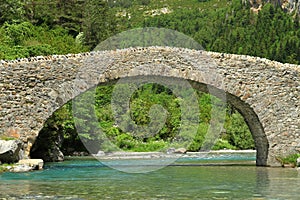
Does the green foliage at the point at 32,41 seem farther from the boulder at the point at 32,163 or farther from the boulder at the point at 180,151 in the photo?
the boulder at the point at 180,151

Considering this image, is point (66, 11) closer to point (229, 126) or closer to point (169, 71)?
point (229, 126)

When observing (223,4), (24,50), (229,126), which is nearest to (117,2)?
(223,4)

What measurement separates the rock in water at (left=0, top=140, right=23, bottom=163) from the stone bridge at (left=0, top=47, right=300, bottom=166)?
1004 millimetres

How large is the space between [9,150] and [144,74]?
4455 millimetres

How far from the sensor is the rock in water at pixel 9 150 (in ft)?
48.0

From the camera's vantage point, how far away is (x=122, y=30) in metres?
52.1

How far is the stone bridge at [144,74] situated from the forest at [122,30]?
533 cm

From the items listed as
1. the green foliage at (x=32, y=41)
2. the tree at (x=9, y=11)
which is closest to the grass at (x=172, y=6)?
the green foliage at (x=32, y=41)

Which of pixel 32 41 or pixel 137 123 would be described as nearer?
pixel 137 123

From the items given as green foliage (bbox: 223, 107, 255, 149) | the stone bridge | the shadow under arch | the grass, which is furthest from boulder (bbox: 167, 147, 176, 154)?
the grass

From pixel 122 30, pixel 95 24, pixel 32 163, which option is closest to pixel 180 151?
pixel 95 24

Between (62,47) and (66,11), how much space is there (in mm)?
10942

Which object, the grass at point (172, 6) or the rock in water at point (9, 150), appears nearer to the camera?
the rock in water at point (9, 150)

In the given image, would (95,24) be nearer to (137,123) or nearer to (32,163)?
(137,123)
